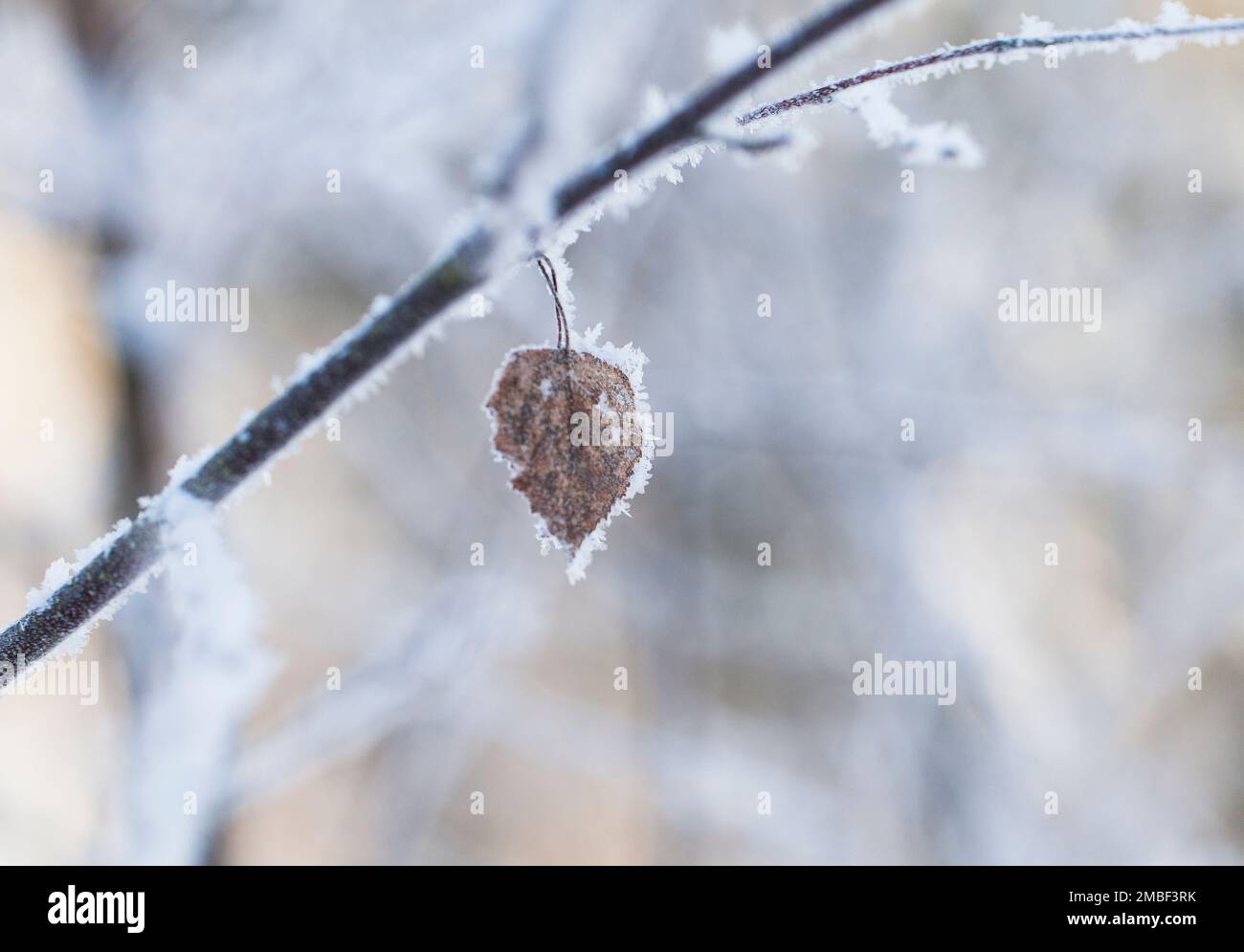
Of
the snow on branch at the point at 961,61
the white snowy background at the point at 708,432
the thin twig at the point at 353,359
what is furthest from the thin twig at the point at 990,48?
the white snowy background at the point at 708,432

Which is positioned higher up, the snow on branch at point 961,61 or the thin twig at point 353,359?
the snow on branch at point 961,61

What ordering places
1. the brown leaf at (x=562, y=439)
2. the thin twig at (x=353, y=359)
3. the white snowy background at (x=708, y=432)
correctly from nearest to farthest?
the thin twig at (x=353, y=359) → the brown leaf at (x=562, y=439) → the white snowy background at (x=708, y=432)

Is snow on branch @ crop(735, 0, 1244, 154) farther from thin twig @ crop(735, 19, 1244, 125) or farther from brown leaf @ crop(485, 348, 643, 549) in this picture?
brown leaf @ crop(485, 348, 643, 549)

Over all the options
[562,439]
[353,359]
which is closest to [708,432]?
[562,439]

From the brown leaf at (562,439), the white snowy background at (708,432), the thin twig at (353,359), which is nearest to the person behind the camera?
the thin twig at (353,359)

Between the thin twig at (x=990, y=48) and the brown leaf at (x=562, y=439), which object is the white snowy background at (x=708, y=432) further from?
the thin twig at (x=990, y=48)

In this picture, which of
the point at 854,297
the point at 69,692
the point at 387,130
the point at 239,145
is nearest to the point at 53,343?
the point at 69,692

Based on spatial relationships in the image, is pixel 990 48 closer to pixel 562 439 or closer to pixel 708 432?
pixel 562 439
